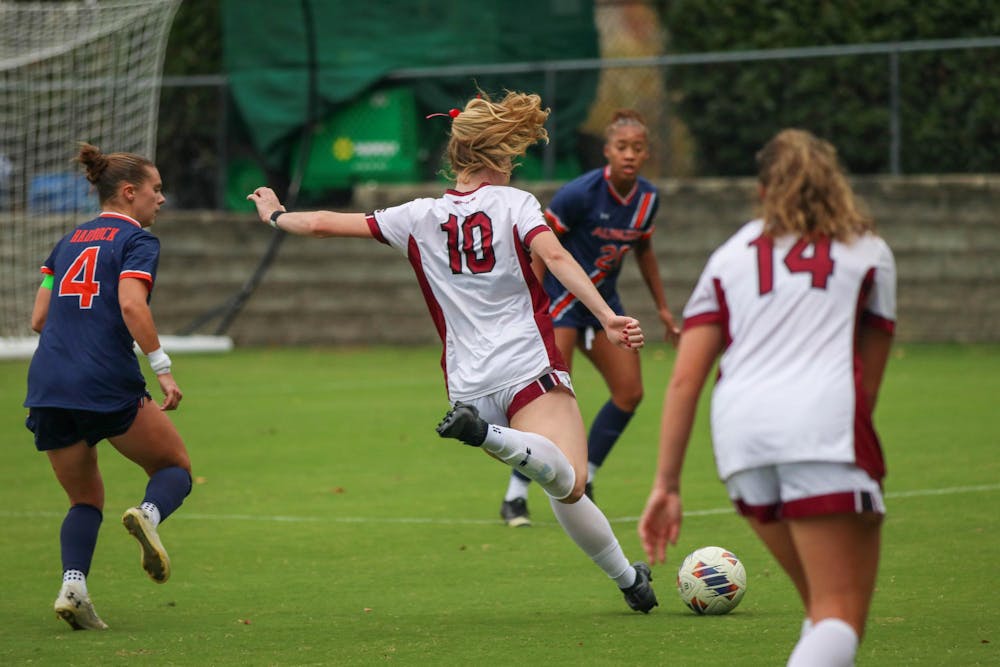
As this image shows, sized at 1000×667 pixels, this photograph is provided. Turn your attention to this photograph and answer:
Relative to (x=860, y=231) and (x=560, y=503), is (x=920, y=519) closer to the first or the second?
(x=560, y=503)

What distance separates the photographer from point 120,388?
629 centimetres

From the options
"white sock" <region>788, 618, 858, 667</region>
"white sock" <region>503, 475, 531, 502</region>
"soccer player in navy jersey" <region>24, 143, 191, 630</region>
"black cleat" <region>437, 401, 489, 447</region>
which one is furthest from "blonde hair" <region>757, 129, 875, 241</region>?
"white sock" <region>503, 475, 531, 502</region>

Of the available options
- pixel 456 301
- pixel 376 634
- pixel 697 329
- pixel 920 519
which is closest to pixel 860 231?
pixel 697 329

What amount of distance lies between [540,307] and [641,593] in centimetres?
123

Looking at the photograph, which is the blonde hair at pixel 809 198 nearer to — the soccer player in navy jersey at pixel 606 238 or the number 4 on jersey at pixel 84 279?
the number 4 on jersey at pixel 84 279

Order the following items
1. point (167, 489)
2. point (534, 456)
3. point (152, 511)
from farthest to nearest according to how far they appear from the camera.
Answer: point (167, 489) → point (152, 511) → point (534, 456)

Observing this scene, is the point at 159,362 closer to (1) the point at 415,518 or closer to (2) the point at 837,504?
(1) the point at 415,518

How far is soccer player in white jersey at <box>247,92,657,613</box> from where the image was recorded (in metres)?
6.09

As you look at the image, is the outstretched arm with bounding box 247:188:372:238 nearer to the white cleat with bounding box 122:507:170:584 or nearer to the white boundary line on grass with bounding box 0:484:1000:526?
the white cleat with bounding box 122:507:170:584

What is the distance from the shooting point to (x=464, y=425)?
564cm

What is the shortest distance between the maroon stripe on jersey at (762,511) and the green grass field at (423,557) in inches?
56.6

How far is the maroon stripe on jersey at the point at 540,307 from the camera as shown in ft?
20.2

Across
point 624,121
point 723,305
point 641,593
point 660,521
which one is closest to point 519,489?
point 624,121

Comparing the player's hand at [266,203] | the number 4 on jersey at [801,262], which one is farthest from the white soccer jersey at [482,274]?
the number 4 on jersey at [801,262]
